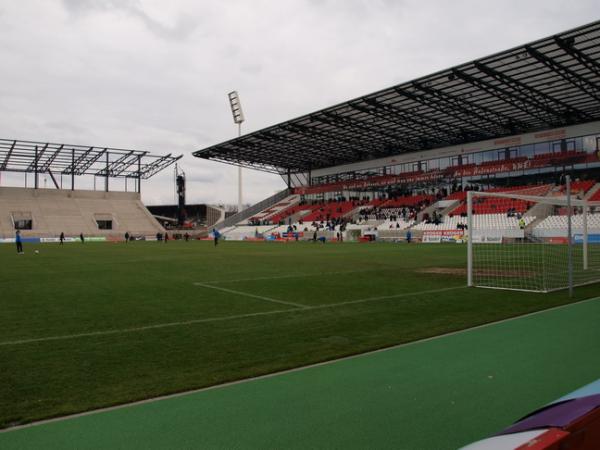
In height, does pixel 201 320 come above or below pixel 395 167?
below

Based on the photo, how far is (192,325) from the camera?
23.9ft

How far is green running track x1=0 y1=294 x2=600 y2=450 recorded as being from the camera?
3.21 m

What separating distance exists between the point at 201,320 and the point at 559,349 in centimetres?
534

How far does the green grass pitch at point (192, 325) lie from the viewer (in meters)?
4.51

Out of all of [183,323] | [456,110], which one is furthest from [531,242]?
[183,323]

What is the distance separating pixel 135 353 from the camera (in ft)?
18.5

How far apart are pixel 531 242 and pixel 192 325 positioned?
30661 mm

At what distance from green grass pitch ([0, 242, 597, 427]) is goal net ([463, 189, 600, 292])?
4.92ft

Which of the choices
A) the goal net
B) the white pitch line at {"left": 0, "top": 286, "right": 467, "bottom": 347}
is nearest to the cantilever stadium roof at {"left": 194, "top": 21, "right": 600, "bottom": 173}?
the goal net

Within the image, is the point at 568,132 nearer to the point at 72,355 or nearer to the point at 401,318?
the point at 401,318

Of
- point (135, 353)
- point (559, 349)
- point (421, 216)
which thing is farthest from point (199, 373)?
point (421, 216)

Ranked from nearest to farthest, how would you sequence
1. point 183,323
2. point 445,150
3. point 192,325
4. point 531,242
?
point 192,325 → point 183,323 → point 531,242 → point 445,150

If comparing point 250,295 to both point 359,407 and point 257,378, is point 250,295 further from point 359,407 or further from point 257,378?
point 359,407

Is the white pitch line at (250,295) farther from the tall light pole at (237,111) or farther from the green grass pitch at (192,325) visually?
the tall light pole at (237,111)
